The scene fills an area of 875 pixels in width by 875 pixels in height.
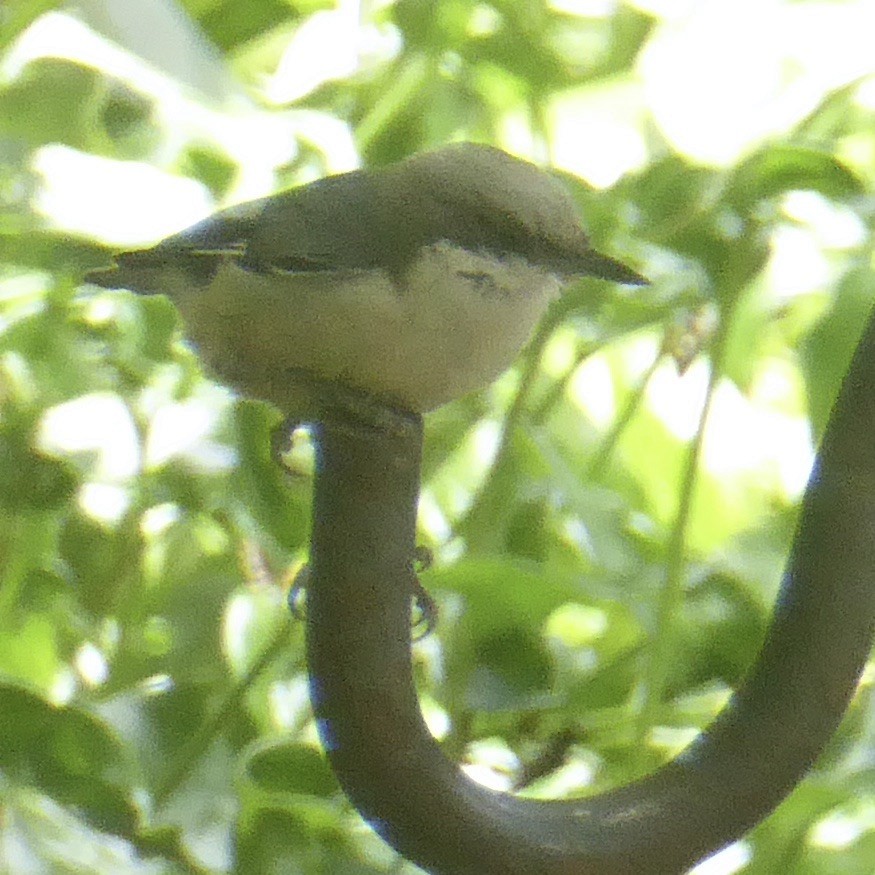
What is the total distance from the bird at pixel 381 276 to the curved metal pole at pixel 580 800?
51mm

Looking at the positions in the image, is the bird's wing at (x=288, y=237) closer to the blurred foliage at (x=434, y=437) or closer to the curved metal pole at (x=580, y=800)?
the blurred foliage at (x=434, y=437)

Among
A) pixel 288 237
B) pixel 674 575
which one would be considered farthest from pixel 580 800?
pixel 288 237

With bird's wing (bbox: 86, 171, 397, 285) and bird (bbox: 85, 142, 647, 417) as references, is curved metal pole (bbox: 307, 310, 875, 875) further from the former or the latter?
bird's wing (bbox: 86, 171, 397, 285)

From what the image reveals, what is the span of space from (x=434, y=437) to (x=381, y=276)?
0.84 ft

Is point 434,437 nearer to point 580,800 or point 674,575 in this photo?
point 674,575

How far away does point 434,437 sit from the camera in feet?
3.06

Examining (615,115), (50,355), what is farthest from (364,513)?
(615,115)

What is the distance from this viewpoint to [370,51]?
1005mm

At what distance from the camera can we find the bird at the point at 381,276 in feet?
2.11

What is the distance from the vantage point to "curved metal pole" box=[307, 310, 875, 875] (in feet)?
1.88

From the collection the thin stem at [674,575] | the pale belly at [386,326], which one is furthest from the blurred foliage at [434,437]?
the pale belly at [386,326]

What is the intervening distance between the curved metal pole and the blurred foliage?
143 mm

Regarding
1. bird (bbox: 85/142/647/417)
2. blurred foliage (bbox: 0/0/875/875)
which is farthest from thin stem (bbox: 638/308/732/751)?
bird (bbox: 85/142/647/417)

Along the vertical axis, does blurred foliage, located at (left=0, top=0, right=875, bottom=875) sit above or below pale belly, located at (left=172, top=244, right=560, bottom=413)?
below
